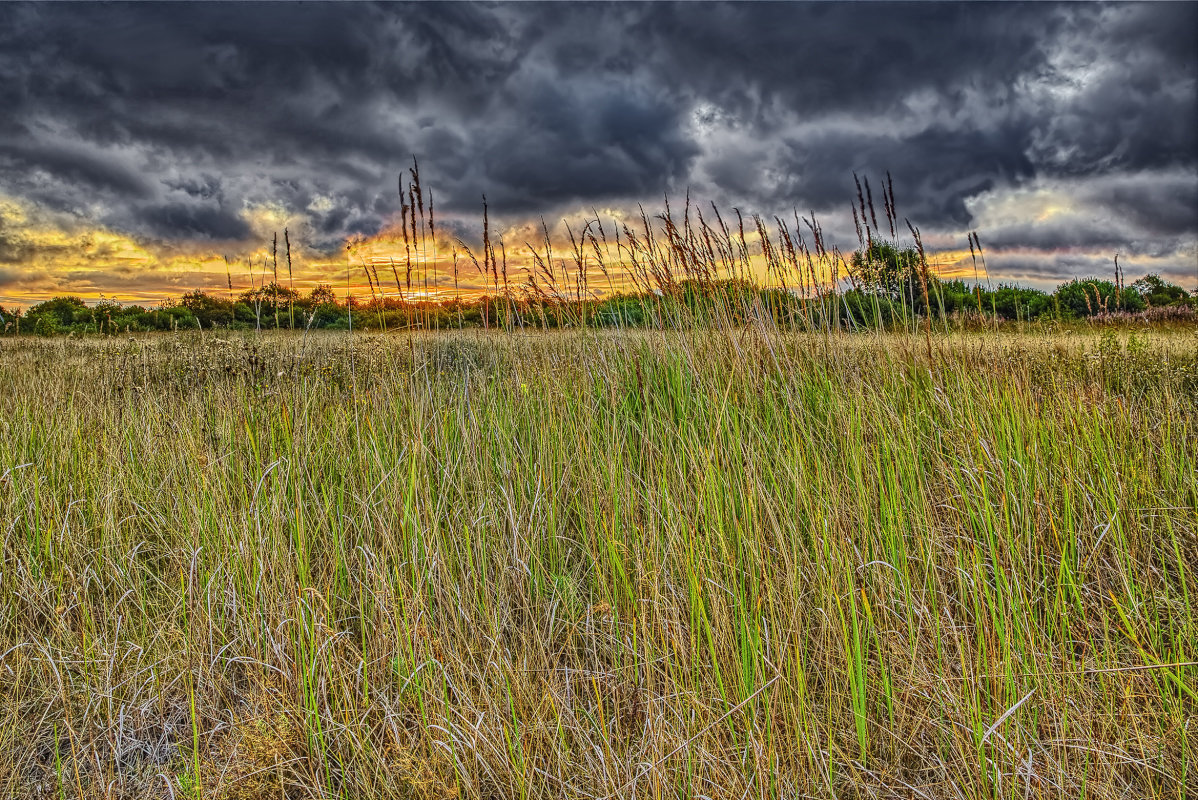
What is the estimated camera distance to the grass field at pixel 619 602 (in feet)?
5.08

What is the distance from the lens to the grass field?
5.08ft

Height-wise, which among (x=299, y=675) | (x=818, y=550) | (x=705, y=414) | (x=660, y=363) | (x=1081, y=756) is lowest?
(x=1081, y=756)

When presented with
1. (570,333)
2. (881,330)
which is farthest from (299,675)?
(881,330)

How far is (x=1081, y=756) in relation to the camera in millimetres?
1537

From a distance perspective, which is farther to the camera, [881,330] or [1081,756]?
[881,330]

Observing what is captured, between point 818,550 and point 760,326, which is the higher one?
point 760,326

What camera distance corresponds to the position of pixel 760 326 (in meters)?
3.29

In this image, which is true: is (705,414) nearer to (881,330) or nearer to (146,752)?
(881,330)

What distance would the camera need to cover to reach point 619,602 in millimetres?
2059

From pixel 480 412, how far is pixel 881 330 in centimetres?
242

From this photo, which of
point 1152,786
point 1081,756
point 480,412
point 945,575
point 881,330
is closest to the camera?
point 1152,786

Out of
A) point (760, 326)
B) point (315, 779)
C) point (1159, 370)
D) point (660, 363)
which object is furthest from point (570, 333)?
point (1159, 370)

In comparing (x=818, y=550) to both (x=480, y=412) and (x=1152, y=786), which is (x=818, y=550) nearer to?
(x=1152, y=786)

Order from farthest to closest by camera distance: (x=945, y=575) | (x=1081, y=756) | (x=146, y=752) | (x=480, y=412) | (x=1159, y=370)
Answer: (x=1159, y=370), (x=480, y=412), (x=945, y=575), (x=146, y=752), (x=1081, y=756)
